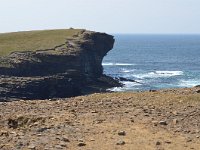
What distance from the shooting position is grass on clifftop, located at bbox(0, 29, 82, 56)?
87.4 meters

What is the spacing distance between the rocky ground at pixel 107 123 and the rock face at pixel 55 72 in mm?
37124

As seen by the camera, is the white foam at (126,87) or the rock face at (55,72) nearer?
the rock face at (55,72)

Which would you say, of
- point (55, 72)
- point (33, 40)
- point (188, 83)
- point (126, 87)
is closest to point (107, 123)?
point (55, 72)

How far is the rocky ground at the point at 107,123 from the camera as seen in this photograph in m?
16.8

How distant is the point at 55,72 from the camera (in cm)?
7894

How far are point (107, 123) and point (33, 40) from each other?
80.0m

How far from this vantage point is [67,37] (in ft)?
327

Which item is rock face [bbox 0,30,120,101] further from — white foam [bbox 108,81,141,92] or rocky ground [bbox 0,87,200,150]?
rocky ground [bbox 0,87,200,150]

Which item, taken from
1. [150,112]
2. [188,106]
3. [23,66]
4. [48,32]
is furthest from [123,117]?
[48,32]

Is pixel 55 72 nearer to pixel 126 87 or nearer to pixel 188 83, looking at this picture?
pixel 126 87

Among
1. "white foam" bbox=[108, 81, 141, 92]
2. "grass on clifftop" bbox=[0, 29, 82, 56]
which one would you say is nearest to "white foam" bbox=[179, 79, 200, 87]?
"white foam" bbox=[108, 81, 141, 92]

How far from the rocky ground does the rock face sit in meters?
37.1

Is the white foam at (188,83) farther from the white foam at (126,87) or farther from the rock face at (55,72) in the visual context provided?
the rock face at (55,72)

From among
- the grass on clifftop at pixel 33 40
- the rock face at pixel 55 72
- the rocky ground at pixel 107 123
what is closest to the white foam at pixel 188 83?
the rock face at pixel 55 72
